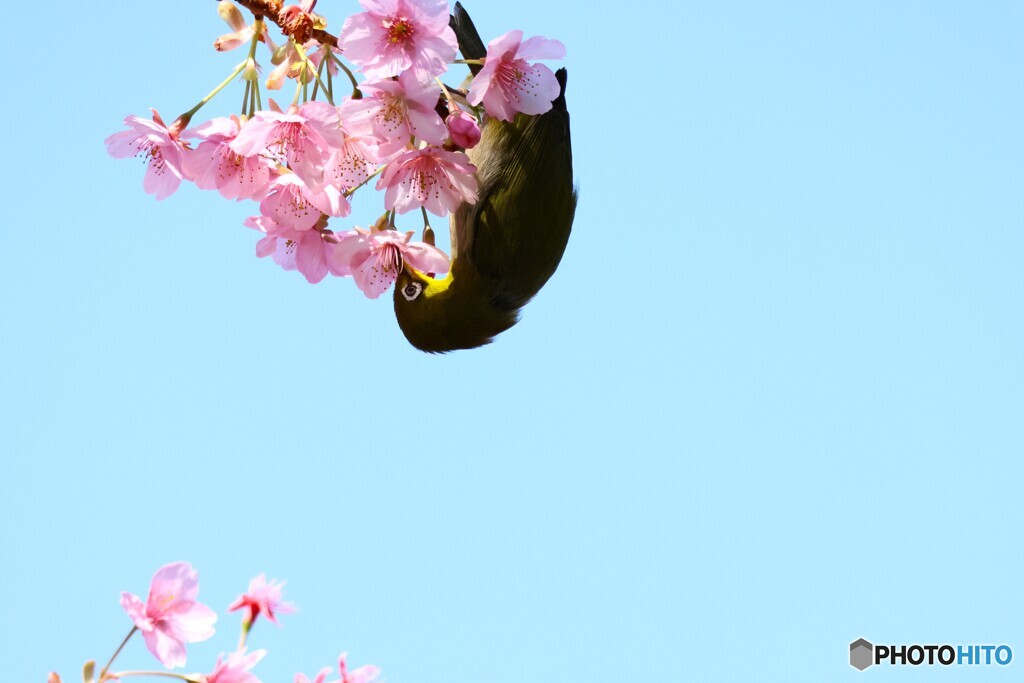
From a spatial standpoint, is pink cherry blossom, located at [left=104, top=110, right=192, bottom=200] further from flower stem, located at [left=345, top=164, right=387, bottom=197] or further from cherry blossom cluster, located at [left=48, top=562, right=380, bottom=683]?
cherry blossom cluster, located at [left=48, top=562, right=380, bottom=683]

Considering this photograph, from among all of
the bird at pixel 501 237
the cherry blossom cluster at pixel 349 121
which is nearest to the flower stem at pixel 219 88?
the cherry blossom cluster at pixel 349 121

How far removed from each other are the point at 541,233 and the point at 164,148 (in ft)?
3.70

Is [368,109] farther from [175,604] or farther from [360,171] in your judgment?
[175,604]

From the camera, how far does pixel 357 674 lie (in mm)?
2732

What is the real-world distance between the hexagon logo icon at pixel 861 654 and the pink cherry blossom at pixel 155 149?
6.39 m

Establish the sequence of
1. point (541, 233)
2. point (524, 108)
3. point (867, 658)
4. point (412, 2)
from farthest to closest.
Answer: point (867, 658)
point (541, 233)
point (524, 108)
point (412, 2)

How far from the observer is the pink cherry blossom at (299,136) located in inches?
91.9

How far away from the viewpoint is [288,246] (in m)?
2.97

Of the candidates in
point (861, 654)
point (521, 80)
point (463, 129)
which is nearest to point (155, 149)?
point (463, 129)

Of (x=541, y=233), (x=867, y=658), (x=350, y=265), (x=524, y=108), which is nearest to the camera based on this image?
(x=524, y=108)

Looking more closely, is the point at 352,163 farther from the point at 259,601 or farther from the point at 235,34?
the point at 259,601

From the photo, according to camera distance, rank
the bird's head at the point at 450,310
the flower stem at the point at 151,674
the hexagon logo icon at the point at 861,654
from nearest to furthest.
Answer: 1. the flower stem at the point at 151,674
2. the bird's head at the point at 450,310
3. the hexagon logo icon at the point at 861,654

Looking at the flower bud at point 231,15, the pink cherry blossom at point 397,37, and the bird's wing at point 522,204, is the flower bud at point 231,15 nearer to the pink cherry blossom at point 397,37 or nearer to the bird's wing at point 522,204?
the pink cherry blossom at point 397,37

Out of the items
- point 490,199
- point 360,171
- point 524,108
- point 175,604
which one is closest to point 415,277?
point 490,199
